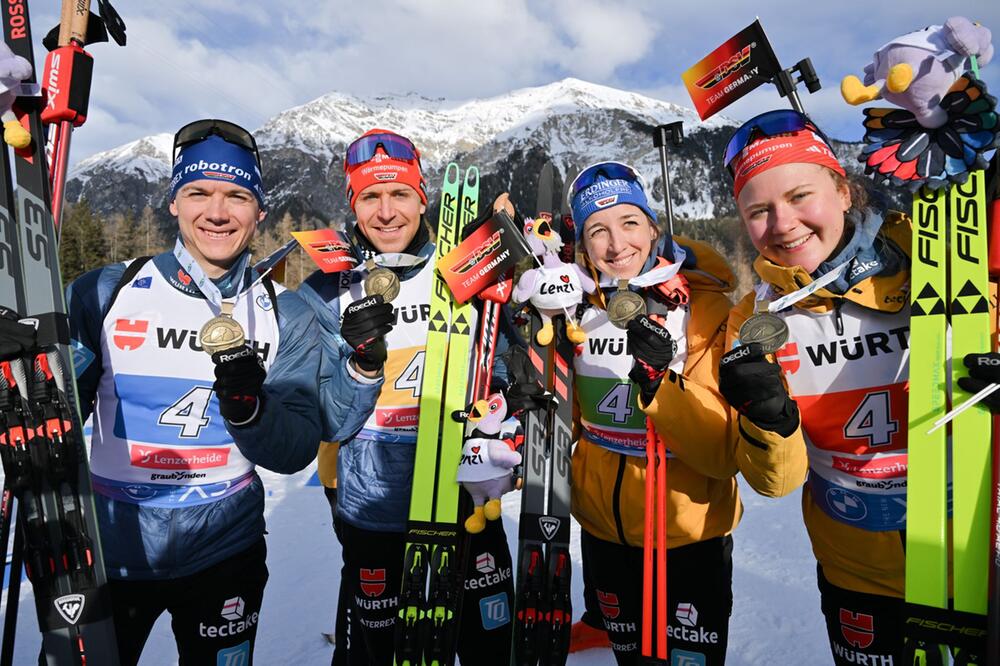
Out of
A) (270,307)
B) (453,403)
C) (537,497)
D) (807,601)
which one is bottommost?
(807,601)

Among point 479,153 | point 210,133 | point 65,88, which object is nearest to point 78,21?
point 65,88

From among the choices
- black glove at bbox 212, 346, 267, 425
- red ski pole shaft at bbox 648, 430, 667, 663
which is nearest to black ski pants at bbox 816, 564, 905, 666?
red ski pole shaft at bbox 648, 430, 667, 663

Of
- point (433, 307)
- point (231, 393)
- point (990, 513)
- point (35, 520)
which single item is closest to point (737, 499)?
point (990, 513)

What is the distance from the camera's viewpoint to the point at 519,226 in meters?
3.02

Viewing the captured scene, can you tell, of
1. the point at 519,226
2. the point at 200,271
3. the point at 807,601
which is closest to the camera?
the point at 200,271

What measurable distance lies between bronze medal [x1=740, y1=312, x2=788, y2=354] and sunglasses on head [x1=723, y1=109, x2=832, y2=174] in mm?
719

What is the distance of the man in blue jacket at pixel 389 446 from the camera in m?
2.63

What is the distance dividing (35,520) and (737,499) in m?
2.65

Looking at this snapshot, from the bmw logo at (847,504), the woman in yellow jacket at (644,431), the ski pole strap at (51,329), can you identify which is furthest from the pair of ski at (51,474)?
the bmw logo at (847,504)

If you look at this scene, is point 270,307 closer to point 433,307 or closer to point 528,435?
point 433,307

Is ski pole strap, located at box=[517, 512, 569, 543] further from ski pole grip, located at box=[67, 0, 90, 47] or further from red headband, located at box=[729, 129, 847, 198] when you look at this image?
ski pole grip, located at box=[67, 0, 90, 47]

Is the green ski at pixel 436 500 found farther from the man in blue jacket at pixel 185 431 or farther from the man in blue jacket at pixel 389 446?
the man in blue jacket at pixel 185 431

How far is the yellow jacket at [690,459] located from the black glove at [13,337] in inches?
81.3

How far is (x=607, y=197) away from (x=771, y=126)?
719 mm
